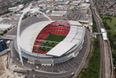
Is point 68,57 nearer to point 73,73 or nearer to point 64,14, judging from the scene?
point 73,73

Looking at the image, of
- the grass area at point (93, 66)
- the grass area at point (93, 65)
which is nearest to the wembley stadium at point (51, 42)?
the grass area at point (93, 65)

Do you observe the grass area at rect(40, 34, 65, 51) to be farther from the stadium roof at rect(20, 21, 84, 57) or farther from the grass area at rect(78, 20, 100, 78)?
the grass area at rect(78, 20, 100, 78)

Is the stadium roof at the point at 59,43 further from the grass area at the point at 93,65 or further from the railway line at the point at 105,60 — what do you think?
the railway line at the point at 105,60

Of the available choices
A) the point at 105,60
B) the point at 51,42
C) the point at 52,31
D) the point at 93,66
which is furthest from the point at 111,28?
the point at 51,42

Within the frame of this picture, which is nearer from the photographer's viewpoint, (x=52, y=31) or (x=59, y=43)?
(x=59, y=43)

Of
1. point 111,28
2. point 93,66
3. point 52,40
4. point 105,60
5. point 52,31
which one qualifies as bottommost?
point 105,60

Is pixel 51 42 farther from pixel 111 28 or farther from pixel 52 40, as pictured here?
pixel 111 28
